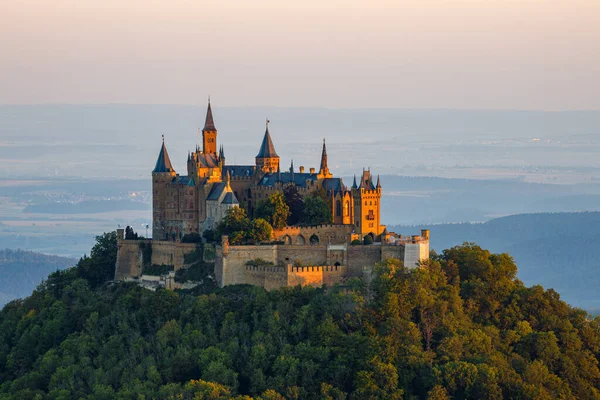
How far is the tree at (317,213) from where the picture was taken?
96.4 metres

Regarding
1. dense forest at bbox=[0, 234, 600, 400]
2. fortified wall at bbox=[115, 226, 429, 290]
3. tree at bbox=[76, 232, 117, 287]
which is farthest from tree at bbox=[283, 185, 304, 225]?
tree at bbox=[76, 232, 117, 287]

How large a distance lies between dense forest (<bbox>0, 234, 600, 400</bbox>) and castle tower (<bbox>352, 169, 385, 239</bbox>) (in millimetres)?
6136

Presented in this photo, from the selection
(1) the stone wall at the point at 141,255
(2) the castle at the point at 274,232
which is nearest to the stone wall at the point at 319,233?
(2) the castle at the point at 274,232

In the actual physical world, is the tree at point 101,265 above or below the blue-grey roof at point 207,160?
below

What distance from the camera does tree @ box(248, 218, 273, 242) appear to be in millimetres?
93438

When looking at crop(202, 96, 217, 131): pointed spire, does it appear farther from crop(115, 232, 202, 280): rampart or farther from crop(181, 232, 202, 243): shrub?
crop(115, 232, 202, 280): rampart

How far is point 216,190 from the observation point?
97938mm

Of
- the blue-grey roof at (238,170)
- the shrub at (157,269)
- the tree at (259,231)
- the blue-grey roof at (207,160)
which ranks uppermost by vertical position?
the blue-grey roof at (207,160)

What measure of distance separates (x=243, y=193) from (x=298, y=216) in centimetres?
625

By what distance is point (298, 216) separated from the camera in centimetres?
9719

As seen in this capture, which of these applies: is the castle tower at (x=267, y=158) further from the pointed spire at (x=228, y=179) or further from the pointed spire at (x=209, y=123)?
the pointed spire at (x=209, y=123)

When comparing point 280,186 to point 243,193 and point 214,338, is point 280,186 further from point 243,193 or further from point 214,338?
point 214,338

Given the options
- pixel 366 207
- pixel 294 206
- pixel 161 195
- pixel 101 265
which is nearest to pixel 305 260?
pixel 294 206

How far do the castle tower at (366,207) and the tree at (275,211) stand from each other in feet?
16.6
